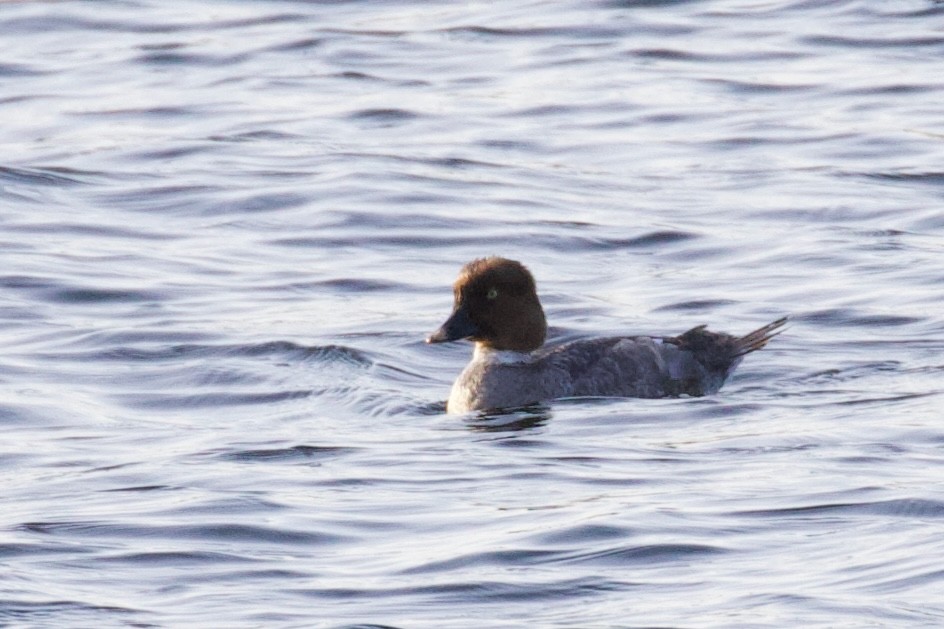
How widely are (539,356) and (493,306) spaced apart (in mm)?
361

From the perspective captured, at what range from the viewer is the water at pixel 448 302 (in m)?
7.80

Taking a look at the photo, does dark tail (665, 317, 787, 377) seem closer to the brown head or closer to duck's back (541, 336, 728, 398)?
duck's back (541, 336, 728, 398)

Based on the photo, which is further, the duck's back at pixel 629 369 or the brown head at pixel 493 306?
the brown head at pixel 493 306

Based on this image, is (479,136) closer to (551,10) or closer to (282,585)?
(551,10)

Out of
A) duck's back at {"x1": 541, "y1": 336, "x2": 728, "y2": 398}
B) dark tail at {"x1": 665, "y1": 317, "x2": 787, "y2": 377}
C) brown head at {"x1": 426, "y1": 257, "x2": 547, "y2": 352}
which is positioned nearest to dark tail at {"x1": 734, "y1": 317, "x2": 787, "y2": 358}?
dark tail at {"x1": 665, "y1": 317, "x2": 787, "y2": 377}

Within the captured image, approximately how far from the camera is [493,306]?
11.8 metres

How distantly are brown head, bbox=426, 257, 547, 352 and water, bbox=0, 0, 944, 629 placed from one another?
0.45m

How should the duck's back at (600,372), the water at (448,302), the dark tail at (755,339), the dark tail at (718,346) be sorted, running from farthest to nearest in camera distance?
1. the dark tail at (755,339)
2. the dark tail at (718,346)
3. the duck's back at (600,372)
4. the water at (448,302)

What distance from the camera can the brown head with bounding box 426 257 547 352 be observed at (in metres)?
11.7

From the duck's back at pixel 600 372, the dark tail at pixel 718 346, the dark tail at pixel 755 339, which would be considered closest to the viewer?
the duck's back at pixel 600 372

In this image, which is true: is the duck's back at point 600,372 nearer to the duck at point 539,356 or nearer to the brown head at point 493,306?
the duck at point 539,356

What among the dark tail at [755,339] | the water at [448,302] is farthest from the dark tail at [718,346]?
the water at [448,302]

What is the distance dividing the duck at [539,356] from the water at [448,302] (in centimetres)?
20

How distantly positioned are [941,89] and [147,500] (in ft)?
39.2
